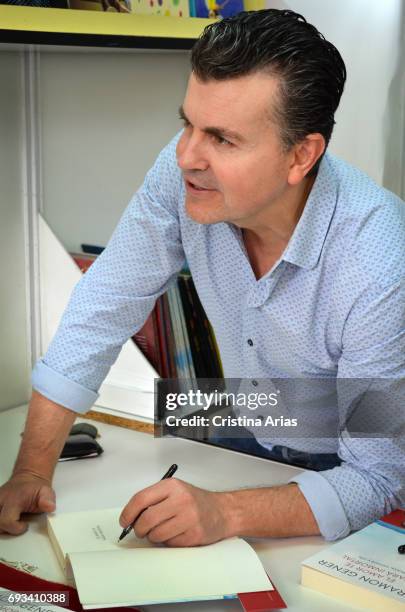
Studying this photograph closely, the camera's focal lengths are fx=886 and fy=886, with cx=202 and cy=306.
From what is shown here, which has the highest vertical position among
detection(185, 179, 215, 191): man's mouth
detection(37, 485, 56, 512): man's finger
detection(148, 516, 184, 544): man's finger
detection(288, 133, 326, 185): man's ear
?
detection(288, 133, 326, 185): man's ear

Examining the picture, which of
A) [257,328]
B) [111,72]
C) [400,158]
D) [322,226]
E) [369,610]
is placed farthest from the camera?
[400,158]

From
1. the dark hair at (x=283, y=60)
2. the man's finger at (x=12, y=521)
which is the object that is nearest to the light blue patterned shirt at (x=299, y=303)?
the dark hair at (x=283, y=60)

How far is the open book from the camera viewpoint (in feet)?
3.56

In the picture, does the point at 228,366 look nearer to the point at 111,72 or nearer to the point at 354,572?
the point at 354,572

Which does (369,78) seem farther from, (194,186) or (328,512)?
(328,512)

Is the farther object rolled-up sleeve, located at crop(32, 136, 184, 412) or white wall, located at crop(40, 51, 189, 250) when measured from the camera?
white wall, located at crop(40, 51, 189, 250)

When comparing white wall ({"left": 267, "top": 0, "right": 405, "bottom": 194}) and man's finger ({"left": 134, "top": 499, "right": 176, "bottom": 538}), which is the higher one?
white wall ({"left": 267, "top": 0, "right": 405, "bottom": 194})

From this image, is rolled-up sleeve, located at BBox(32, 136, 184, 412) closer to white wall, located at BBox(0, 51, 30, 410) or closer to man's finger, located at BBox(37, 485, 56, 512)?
man's finger, located at BBox(37, 485, 56, 512)

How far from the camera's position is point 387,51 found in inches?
80.1

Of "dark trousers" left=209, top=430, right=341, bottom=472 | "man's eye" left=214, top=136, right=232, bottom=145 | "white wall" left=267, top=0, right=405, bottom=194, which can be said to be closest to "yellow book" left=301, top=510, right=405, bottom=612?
"dark trousers" left=209, top=430, right=341, bottom=472

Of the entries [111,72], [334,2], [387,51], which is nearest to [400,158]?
[387,51]

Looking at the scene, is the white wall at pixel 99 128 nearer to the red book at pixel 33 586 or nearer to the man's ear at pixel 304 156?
the man's ear at pixel 304 156

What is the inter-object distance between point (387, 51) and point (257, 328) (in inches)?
34.4

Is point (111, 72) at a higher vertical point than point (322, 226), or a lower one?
higher
